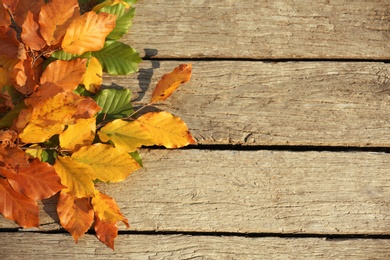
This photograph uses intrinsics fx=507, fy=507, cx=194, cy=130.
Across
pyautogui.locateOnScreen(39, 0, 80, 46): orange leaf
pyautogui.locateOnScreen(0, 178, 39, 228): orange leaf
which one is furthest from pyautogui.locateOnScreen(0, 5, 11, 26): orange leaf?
pyautogui.locateOnScreen(0, 178, 39, 228): orange leaf

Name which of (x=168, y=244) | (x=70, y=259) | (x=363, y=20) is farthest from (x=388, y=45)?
(x=70, y=259)

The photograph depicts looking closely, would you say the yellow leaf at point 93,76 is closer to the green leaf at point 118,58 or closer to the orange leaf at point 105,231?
the green leaf at point 118,58

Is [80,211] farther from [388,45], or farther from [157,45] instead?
[388,45]

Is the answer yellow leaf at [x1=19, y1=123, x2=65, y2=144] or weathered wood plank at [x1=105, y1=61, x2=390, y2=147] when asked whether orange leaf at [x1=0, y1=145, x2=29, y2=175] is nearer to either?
yellow leaf at [x1=19, y1=123, x2=65, y2=144]

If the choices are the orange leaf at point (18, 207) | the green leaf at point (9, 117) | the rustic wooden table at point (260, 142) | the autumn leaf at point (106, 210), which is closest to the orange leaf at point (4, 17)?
the green leaf at point (9, 117)

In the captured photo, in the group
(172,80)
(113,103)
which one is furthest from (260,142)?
(113,103)

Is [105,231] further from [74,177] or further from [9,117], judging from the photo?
[9,117]
